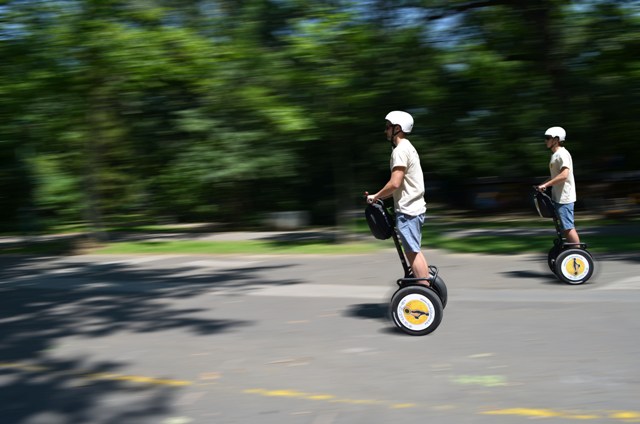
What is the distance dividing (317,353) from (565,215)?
4.28 meters

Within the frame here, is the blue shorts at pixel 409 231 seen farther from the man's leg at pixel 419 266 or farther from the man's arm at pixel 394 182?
the man's arm at pixel 394 182

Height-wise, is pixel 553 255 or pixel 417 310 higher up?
pixel 417 310

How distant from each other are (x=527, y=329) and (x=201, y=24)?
1409 cm

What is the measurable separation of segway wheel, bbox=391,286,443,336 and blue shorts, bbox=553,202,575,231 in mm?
3118

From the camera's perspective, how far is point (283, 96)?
16250 millimetres

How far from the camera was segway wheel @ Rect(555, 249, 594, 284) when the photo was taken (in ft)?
29.2

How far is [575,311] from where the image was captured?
7.41 metres

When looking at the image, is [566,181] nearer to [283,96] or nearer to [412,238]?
[412,238]

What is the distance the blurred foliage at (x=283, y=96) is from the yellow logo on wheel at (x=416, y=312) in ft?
28.5

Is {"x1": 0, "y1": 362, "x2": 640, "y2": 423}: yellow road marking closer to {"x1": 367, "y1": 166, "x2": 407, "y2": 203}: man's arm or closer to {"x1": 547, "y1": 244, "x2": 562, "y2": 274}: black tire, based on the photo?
{"x1": 367, "y1": 166, "x2": 407, "y2": 203}: man's arm

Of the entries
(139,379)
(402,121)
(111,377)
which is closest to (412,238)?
(402,121)

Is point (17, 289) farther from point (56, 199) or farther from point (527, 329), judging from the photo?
point (56, 199)

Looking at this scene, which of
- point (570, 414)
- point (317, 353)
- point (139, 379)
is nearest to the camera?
point (570, 414)

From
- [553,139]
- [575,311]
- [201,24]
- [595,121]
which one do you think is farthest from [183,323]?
[595,121]
